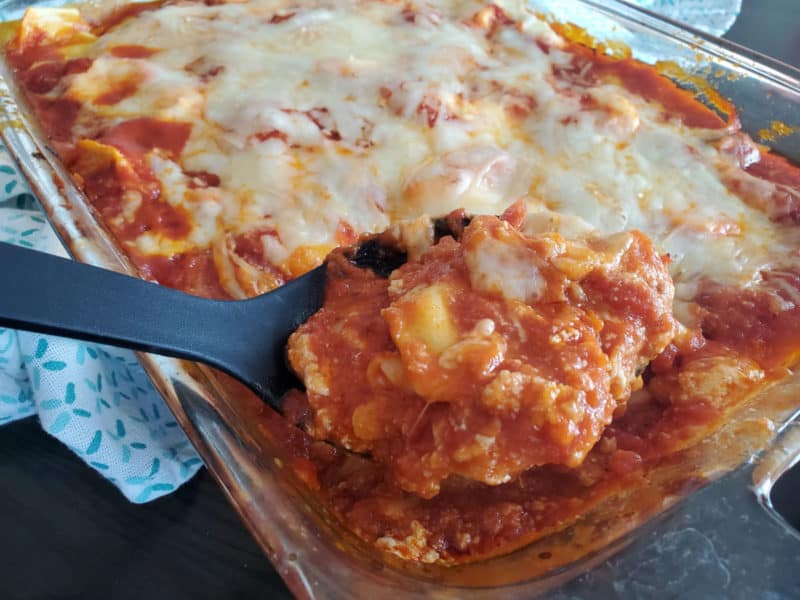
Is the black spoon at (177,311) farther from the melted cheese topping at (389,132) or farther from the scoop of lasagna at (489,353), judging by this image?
the melted cheese topping at (389,132)

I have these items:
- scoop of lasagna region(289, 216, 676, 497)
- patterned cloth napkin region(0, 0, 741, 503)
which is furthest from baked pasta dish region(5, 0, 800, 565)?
patterned cloth napkin region(0, 0, 741, 503)

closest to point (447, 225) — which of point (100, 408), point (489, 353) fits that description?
point (489, 353)

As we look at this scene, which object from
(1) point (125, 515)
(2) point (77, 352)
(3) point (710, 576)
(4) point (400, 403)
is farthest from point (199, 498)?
(3) point (710, 576)

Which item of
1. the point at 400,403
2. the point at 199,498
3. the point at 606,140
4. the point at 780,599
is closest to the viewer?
the point at 780,599

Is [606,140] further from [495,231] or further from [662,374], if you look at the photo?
[495,231]

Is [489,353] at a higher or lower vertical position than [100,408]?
higher

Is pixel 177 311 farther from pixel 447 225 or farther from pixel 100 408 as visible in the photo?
pixel 447 225
